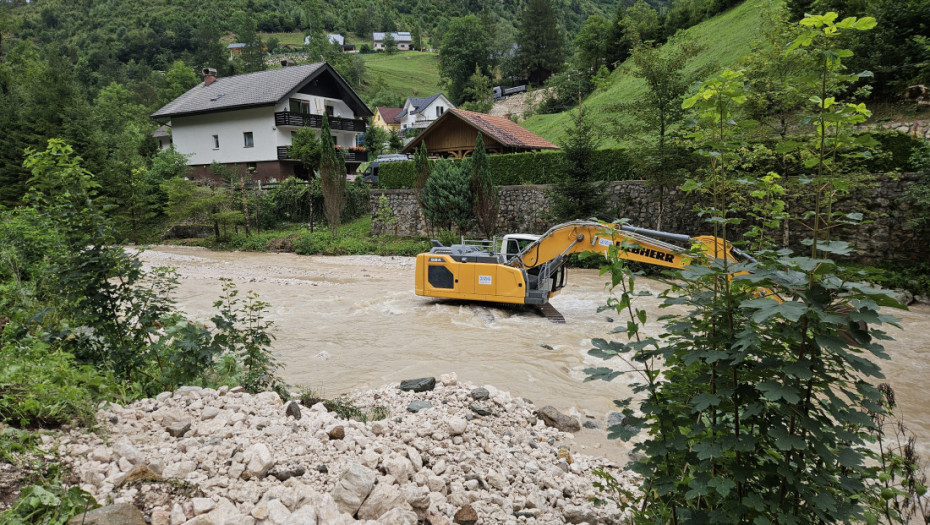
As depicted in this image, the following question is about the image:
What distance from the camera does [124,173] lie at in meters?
24.9

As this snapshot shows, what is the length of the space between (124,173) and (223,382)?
976 inches

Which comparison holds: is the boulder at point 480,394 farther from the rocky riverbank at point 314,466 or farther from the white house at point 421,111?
the white house at point 421,111

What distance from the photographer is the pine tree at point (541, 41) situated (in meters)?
57.9

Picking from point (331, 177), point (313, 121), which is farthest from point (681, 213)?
point (313, 121)

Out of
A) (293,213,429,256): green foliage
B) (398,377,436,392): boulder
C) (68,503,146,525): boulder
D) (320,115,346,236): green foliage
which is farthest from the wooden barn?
(68,503,146,525): boulder

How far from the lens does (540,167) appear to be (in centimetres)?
2150

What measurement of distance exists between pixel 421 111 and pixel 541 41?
16.5m

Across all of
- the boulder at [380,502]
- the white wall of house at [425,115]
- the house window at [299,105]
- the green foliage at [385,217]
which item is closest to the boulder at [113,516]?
the boulder at [380,502]

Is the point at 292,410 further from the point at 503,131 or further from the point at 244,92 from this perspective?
the point at 244,92

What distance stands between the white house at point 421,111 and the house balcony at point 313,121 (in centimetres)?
2586

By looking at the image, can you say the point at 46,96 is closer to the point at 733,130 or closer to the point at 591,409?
the point at 591,409

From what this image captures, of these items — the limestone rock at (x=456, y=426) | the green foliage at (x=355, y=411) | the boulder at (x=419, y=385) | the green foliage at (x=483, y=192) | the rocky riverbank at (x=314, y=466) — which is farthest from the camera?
the green foliage at (x=483, y=192)

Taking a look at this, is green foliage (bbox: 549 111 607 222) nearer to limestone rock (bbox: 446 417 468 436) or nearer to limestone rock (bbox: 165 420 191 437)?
limestone rock (bbox: 446 417 468 436)

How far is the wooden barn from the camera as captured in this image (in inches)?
959
